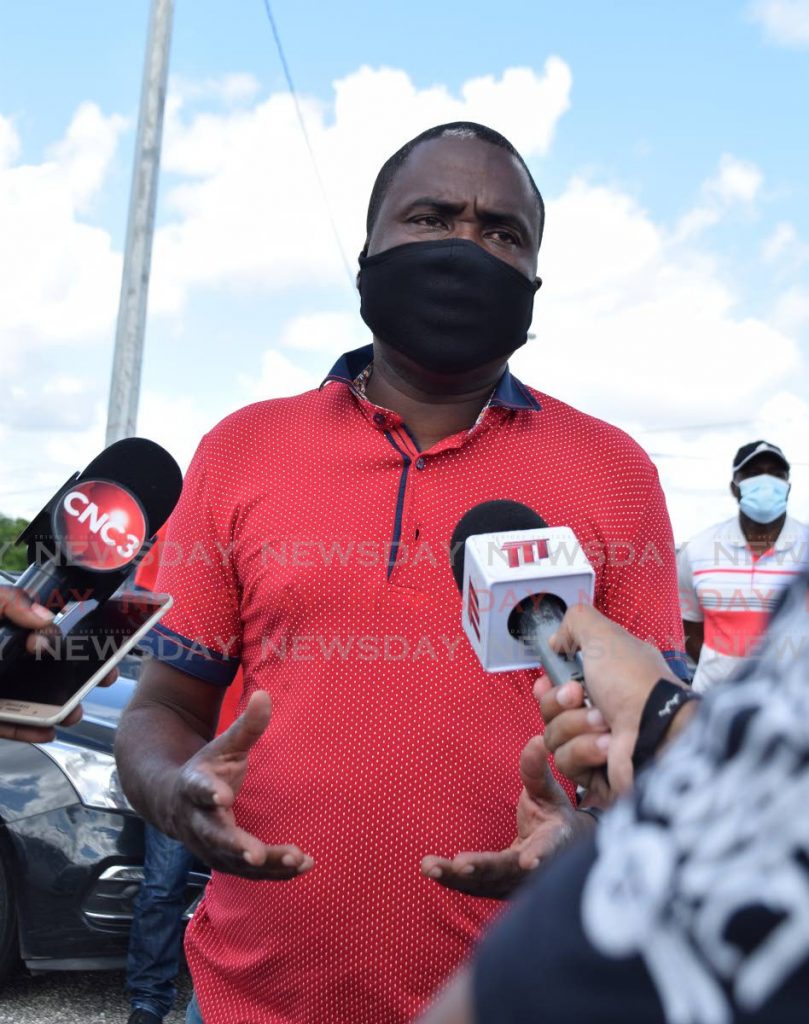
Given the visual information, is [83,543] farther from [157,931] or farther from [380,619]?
[157,931]

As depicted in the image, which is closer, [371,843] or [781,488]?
[371,843]

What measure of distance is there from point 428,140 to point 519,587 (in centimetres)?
131

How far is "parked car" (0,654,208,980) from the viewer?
171 inches

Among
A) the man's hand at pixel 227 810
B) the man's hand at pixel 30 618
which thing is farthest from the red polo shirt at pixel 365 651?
the man's hand at pixel 30 618

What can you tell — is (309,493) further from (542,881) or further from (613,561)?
(542,881)

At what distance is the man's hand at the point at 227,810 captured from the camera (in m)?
1.53

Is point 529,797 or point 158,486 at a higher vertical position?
point 158,486

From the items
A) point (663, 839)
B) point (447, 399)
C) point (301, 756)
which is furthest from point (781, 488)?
point (663, 839)

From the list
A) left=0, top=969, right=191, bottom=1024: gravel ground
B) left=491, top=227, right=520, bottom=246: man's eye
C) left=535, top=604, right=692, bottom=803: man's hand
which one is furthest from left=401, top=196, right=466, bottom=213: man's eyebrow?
left=0, top=969, right=191, bottom=1024: gravel ground

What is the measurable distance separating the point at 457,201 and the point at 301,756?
1.17 m

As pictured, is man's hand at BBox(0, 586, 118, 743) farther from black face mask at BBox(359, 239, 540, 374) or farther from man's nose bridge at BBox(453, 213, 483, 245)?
man's nose bridge at BBox(453, 213, 483, 245)

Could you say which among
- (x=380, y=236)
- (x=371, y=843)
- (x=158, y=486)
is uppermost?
(x=380, y=236)

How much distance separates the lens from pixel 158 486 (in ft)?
5.86

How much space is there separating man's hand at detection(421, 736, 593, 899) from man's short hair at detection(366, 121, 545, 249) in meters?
1.27
